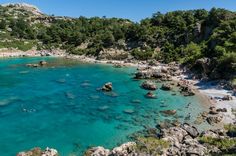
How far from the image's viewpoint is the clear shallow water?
45719 millimetres

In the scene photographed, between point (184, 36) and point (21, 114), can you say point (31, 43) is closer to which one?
point (184, 36)

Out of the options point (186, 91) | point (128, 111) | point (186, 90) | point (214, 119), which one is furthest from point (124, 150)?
point (186, 90)

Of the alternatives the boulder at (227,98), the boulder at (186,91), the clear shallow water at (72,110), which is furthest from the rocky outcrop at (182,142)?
the boulder at (186,91)

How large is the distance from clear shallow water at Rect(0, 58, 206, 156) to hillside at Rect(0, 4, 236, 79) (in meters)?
24.6

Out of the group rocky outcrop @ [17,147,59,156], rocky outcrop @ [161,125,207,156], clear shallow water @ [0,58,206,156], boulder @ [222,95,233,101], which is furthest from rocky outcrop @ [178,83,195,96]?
rocky outcrop @ [17,147,59,156]

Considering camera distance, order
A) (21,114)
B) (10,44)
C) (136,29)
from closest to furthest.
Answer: (21,114)
(136,29)
(10,44)

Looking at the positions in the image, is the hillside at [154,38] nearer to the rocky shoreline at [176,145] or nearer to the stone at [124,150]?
the rocky shoreline at [176,145]

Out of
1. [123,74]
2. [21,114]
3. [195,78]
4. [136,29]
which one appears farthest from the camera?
[136,29]

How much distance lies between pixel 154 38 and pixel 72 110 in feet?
284

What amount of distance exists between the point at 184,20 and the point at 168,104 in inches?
3560

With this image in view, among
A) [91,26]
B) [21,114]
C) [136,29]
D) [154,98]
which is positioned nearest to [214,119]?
[154,98]

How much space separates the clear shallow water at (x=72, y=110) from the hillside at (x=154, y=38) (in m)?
24.6

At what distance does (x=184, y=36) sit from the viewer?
13350 centimetres

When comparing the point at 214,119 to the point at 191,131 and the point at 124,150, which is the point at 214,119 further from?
the point at 124,150
